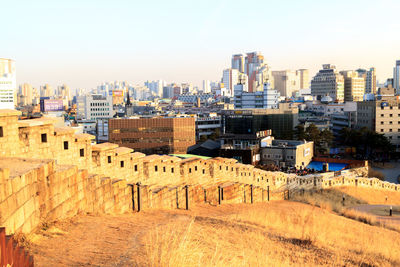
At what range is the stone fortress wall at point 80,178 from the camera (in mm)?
7617

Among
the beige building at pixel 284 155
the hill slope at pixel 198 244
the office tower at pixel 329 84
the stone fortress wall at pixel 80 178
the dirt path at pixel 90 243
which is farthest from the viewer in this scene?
the office tower at pixel 329 84

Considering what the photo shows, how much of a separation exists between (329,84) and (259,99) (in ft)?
224

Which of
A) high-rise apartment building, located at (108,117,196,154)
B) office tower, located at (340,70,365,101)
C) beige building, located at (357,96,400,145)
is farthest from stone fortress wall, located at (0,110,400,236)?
office tower, located at (340,70,365,101)

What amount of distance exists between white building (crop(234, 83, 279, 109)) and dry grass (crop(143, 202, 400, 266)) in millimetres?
83877

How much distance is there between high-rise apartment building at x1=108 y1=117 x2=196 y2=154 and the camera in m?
57.4

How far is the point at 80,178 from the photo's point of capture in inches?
405

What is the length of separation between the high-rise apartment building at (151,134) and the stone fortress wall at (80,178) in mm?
32646

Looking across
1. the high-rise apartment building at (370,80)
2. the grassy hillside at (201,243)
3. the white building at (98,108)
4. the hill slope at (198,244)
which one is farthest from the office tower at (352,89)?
the hill slope at (198,244)

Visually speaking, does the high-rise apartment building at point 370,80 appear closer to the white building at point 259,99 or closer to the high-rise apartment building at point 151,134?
the white building at point 259,99

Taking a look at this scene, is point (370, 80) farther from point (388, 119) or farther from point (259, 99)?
point (388, 119)

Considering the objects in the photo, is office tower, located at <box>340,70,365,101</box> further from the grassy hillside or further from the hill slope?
the hill slope

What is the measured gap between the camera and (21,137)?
1112cm

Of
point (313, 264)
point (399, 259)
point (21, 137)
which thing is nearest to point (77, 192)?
point (21, 137)

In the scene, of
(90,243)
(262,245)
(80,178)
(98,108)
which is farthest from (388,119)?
(98,108)
